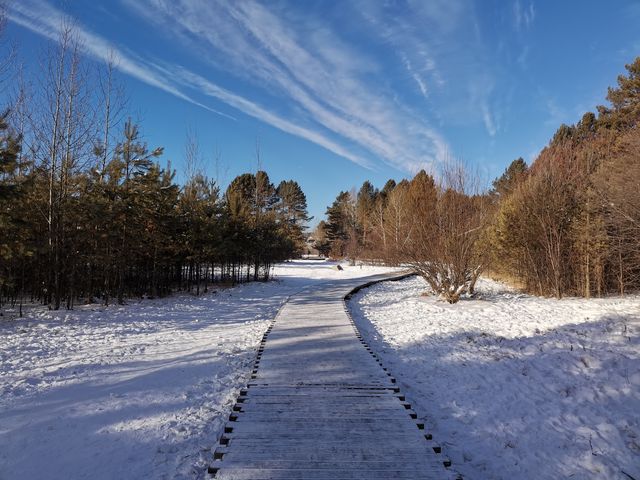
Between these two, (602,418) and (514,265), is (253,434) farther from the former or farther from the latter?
(514,265)

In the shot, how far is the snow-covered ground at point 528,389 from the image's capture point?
3.47m

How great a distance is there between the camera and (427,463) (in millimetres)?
3027

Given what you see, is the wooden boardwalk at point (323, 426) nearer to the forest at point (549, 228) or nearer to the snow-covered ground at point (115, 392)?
the snow-covered ground at point (115, 392)

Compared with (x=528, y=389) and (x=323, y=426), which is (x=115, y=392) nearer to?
(x=323, y=426)

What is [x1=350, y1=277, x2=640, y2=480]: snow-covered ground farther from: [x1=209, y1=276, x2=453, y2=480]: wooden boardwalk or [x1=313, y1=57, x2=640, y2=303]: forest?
[x1=313, y1=57, x2=640, y2=303]: forest

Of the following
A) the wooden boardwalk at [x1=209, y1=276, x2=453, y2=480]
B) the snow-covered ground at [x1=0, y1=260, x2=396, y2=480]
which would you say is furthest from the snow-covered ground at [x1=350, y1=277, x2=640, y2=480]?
the snow-covered ground at [x1=0, y1=260, x2=396, y2=480]

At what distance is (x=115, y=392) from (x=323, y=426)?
9.33 ft

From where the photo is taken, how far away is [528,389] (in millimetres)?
4988

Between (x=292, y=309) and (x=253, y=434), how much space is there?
7572 mm

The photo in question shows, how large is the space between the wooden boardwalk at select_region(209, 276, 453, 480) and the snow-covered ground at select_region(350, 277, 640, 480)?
471mm

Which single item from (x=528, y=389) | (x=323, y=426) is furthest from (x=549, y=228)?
(x=323, y=426)

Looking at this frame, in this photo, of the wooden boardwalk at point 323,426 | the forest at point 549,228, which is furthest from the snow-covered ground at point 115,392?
the forest at point 549,228

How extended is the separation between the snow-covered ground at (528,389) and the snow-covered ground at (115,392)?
2.64m

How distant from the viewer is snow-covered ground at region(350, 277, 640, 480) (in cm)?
347
